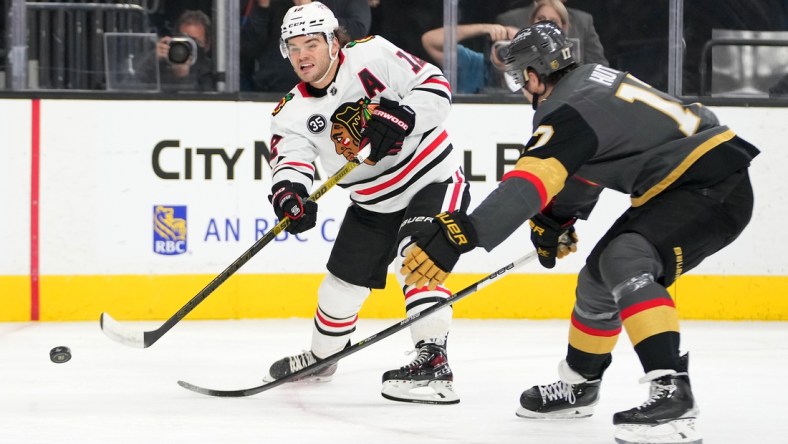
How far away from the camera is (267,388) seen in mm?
3453

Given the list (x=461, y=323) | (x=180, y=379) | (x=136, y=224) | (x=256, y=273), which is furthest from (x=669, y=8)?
(x=180, y=379)

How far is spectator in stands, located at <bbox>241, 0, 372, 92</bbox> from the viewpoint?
5246 mm

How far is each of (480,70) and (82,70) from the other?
1624mm

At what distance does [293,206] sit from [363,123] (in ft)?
1.12

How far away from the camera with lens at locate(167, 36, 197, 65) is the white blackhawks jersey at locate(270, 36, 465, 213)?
1643 mm

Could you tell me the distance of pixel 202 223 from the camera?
517cm

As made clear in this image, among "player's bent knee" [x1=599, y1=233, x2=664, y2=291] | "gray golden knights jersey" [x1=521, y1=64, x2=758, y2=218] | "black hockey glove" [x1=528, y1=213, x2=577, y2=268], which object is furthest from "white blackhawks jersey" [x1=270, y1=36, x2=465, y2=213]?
"player's bent knee" [x1=599, y1=233, x2=664, y2=291]

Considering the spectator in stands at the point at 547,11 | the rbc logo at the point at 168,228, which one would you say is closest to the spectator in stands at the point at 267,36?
the rbc logo at the point at 168,228

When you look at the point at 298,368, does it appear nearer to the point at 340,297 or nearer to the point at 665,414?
the point at 340,297

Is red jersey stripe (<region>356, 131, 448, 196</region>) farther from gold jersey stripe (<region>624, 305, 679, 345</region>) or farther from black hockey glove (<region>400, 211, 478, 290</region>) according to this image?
gold jersey stripe (<region>624, 305, 679, 345</region>)

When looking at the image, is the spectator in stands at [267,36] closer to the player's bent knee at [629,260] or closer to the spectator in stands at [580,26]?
the spectator in stands at [580,26]

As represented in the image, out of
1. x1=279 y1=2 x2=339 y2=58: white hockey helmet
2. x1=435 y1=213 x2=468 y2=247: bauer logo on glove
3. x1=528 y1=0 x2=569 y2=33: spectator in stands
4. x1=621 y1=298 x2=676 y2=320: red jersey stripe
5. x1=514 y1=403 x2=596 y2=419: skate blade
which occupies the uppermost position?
x1=528 y1=0 x2=569 y2=33: spectator in stands

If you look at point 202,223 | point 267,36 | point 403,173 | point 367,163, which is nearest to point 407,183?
point 403,173

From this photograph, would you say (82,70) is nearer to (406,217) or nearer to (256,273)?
(256,273)
